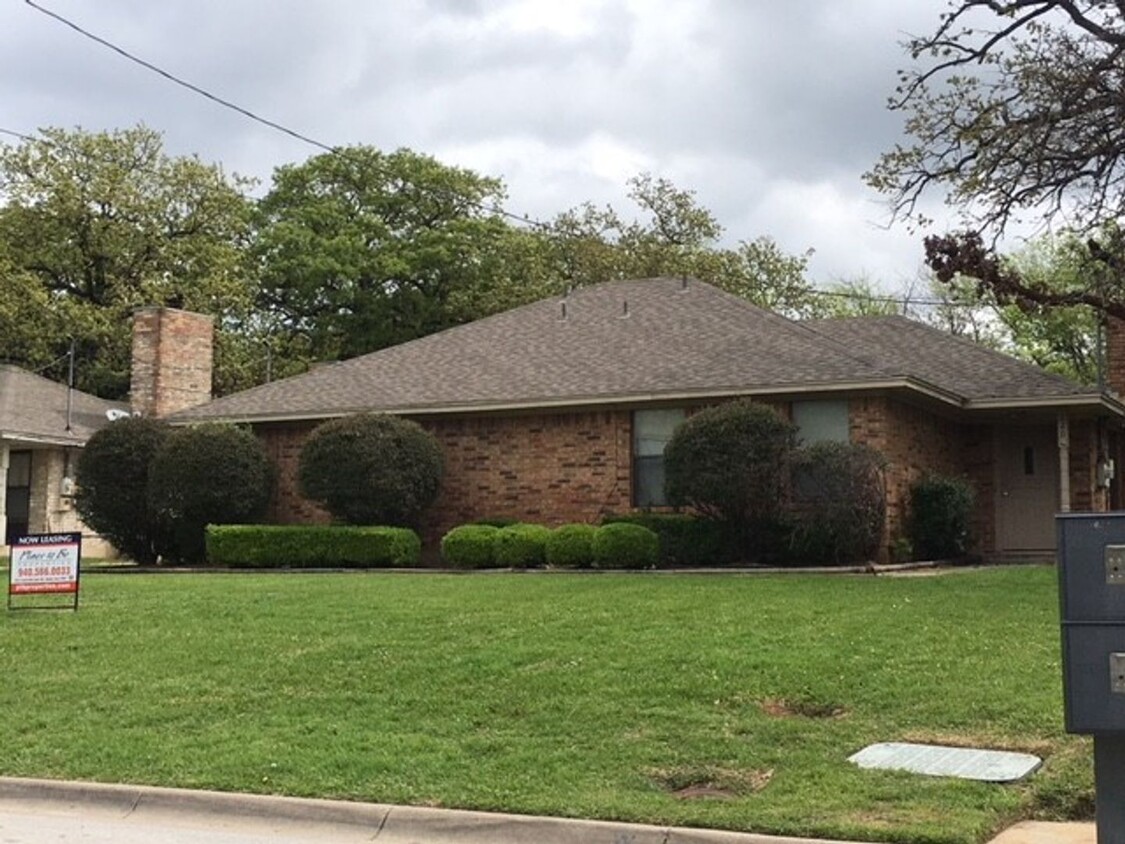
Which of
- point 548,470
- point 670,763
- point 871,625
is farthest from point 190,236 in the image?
point 670,763

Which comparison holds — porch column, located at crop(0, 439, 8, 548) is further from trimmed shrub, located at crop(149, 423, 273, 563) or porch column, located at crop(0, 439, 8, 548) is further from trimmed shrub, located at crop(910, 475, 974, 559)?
trimmed shrub, located at crop(910, 475, 974, 559)

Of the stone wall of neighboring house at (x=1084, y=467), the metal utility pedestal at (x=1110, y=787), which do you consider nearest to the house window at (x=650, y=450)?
the stone wall of neighboring house at (x=1084, y=467)

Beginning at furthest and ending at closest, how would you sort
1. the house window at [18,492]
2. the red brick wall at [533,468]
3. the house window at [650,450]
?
1. the house window at [18,492]
2. the red brick wall at [533,468]
3. the house window at [650,450]

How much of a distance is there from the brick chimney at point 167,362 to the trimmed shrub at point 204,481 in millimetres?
4260

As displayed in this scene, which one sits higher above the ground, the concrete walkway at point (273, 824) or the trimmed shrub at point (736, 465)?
the trimmed shrub at point (736, 465)

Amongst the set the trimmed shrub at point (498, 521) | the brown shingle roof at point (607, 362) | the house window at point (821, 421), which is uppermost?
the brown shingle roof at point (607, 362)

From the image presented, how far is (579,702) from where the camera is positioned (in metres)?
9.67

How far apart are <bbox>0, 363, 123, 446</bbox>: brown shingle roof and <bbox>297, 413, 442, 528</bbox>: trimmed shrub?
10.2m

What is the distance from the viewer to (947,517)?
2170cm

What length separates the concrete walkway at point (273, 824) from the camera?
274 inches

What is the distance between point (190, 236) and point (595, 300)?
23.6 metres

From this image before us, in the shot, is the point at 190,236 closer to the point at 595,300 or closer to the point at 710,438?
the point at 595,300

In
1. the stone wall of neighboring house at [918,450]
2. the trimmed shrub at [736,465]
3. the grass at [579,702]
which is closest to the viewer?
the grass at [579,702]

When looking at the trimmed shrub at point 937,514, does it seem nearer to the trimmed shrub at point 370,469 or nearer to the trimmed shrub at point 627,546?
the trimmed shrub at point 627,546
